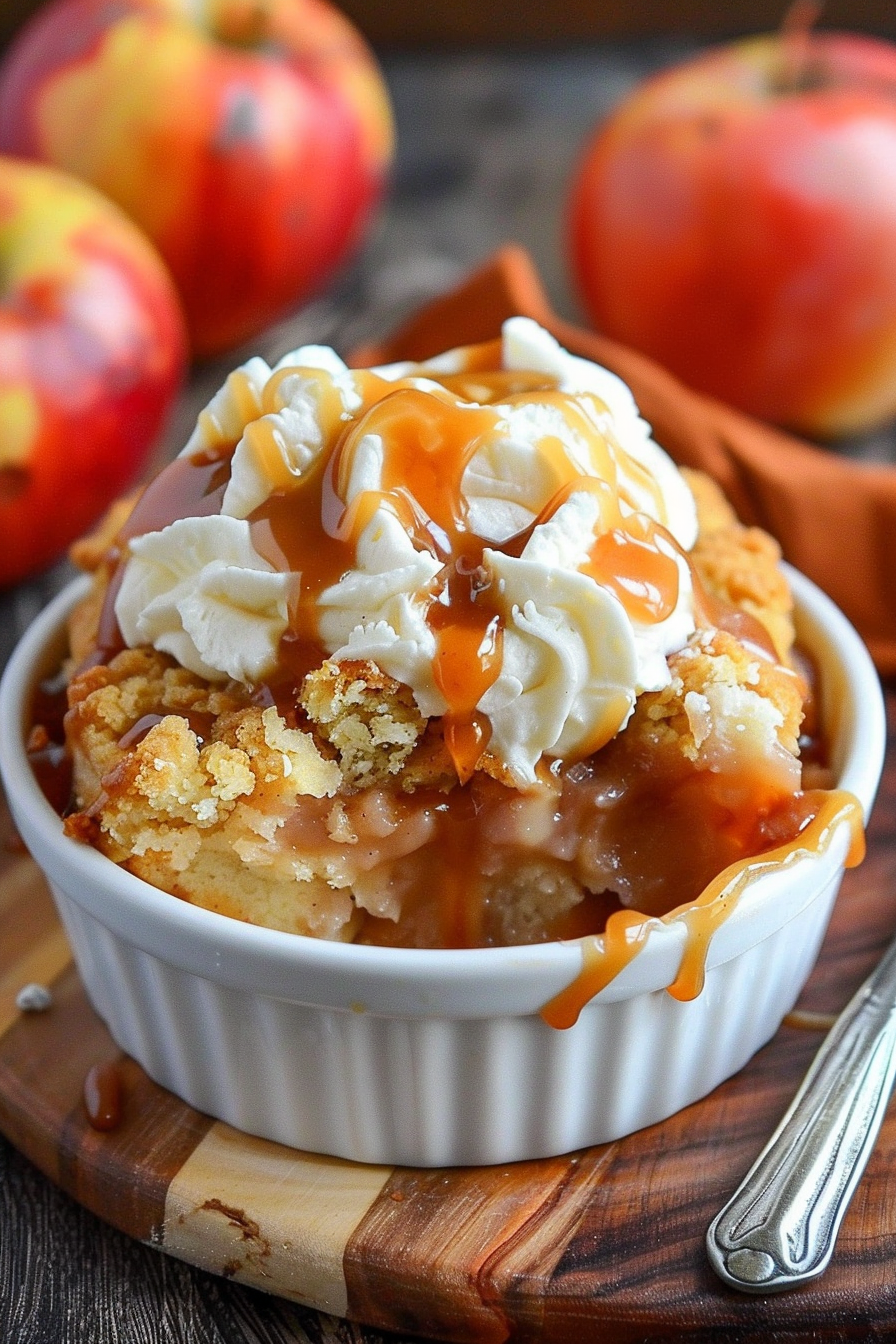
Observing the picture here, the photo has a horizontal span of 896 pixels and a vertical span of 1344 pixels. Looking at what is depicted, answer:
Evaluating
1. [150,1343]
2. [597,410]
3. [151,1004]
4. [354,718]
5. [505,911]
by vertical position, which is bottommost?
[150,1343]

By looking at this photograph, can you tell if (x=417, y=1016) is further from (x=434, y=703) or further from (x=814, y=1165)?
Answer: (x=814, y=1165)

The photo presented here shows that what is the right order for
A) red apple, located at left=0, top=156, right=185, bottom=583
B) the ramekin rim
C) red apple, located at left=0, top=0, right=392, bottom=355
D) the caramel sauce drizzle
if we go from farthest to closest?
red apple, located at left=0, top=0, right=392, bottom=355 → red apple, located at left=0, top=156, right=185, bottom=583 → the caramel sauce drizzle → the ramekin rim

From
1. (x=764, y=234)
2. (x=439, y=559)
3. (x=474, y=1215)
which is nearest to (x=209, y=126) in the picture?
(x=764, y=234)

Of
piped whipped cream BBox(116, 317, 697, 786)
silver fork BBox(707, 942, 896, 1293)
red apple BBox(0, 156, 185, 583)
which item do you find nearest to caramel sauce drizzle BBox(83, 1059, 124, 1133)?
piped whipped cream BBox(116, 317, 697, 786)

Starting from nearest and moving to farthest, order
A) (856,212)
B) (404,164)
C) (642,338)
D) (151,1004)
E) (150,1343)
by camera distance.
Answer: (150,1343) → (151,1004) → (856,212) → (642,338) → (404,164)

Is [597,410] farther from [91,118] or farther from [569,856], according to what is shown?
[91,118]

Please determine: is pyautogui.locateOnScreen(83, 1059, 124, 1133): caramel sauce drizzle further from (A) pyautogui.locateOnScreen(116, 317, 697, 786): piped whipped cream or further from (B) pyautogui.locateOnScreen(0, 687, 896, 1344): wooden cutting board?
(A) pyautogui.locateOnScreen(116, 317, 697, 786): piped whipped cream

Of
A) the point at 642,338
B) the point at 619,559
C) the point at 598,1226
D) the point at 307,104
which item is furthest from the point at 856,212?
the point at 598,1226
